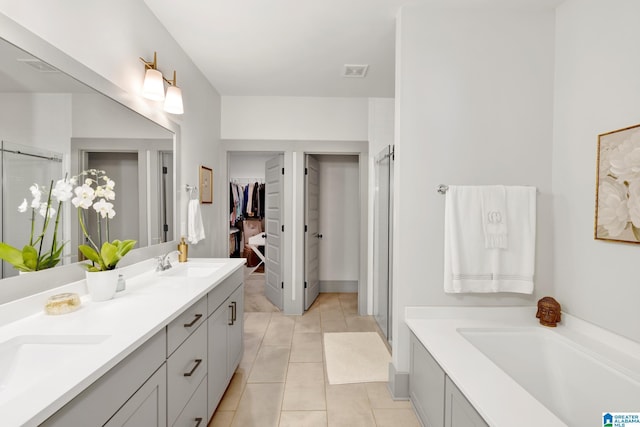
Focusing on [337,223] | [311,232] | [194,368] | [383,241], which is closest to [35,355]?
[194,368]

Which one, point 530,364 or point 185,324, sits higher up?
point 185,324

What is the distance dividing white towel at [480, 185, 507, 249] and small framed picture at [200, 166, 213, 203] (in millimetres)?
2463

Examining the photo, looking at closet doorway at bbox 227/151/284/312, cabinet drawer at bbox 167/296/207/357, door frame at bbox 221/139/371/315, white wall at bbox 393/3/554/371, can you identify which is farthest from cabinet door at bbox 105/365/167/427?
closet doorway at bbox 227/151/284/312

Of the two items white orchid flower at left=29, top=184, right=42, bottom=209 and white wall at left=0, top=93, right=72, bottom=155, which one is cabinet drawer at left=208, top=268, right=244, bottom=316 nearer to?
white orchid flower at left=29, top=184, right=42, bottom=209

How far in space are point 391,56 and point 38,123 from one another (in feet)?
8.26

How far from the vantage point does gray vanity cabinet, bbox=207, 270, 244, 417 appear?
5.90 ft

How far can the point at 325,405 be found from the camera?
2027mm

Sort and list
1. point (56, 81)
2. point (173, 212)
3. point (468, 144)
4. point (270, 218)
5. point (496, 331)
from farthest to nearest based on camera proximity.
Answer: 1. point (270, 218)
2. point (173, 212)
3. point (468, 144)
4. point (496, 331)
5. point (56, 81)

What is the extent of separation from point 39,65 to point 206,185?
6.26 ft

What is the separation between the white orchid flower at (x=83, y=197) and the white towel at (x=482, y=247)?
203 cm

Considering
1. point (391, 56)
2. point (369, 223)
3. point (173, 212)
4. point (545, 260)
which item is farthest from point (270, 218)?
point (545, 260)

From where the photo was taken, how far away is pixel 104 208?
5.10 ft

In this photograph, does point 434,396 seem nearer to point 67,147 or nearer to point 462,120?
point 462,120

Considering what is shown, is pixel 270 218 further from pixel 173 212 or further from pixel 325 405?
pixel 325 405
